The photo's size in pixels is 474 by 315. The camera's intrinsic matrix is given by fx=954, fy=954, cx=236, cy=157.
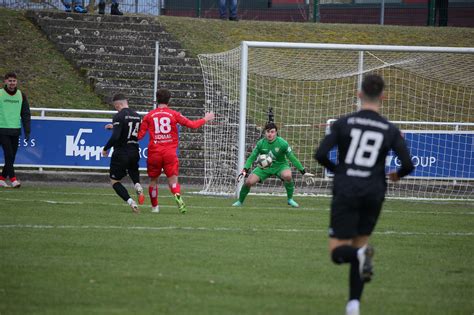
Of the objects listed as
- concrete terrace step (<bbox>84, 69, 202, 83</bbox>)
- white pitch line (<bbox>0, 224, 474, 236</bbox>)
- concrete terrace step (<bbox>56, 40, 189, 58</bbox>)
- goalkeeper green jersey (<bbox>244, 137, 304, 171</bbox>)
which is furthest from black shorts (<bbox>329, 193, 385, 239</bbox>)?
concrete terrace step (<bbox>56, 40, 189, 58</bbox>)

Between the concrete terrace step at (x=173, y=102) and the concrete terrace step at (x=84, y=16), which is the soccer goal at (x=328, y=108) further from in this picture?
the concrete terrace step at (x=84, y=16)

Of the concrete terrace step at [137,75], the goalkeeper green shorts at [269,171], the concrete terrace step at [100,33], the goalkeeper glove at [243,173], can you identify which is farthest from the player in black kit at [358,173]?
the concrete terrace step at [100,33]

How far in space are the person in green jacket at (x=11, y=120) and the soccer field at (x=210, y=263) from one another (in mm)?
3461

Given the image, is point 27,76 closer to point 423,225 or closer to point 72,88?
point 72,88

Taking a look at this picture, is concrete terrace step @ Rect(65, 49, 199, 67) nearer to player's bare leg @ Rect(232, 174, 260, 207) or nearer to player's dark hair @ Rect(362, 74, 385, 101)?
player's bare leg @ Rect(232, 174, 260, 207)

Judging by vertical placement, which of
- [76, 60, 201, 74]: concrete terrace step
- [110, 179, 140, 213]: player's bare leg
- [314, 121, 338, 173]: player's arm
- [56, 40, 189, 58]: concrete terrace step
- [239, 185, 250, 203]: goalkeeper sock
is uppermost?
[56, 40, 189, 58]: concrete terrace step

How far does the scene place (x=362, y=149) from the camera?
7.51 metres

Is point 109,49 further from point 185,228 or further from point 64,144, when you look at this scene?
point 185,228

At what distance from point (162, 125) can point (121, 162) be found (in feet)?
3.15

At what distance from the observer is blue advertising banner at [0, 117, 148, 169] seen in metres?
21.8

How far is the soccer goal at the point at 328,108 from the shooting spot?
67.9ft

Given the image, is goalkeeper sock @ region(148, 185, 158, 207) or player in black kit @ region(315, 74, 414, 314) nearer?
player in black kit @ region(315, 74, 414, 314)

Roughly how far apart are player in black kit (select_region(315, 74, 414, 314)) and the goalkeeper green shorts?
9.93 meters

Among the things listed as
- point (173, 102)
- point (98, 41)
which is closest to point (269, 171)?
point (173, 102)
